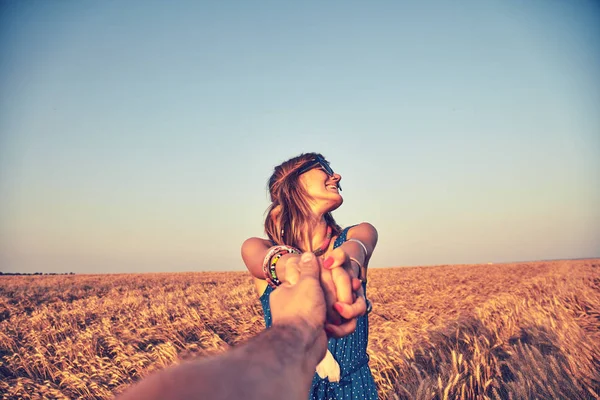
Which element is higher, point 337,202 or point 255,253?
point 337,202

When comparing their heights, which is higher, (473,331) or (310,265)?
(310,265)

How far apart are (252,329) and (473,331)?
3.27 m

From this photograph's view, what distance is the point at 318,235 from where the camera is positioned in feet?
8.86

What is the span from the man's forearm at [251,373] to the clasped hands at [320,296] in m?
0.08

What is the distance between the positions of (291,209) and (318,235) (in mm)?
260

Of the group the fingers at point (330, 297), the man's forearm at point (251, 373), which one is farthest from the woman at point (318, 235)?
the man's forearm at point (251, 373)

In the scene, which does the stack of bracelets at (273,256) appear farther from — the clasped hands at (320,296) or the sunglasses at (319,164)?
the sunglasses at (319,164)

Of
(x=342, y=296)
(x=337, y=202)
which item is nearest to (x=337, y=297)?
(x=342, y=296)

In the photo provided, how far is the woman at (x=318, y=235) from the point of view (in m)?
2.38

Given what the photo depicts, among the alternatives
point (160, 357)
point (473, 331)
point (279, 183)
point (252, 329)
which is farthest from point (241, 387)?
point (252, 329)

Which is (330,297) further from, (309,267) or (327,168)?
(327,168)

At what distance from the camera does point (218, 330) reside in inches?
271

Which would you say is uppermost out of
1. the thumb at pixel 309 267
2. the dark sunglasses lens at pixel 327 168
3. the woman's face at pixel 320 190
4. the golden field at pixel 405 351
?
the dark sunglasses lens at pixel 327 168

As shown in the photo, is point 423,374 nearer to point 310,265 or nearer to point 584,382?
point 584,382
